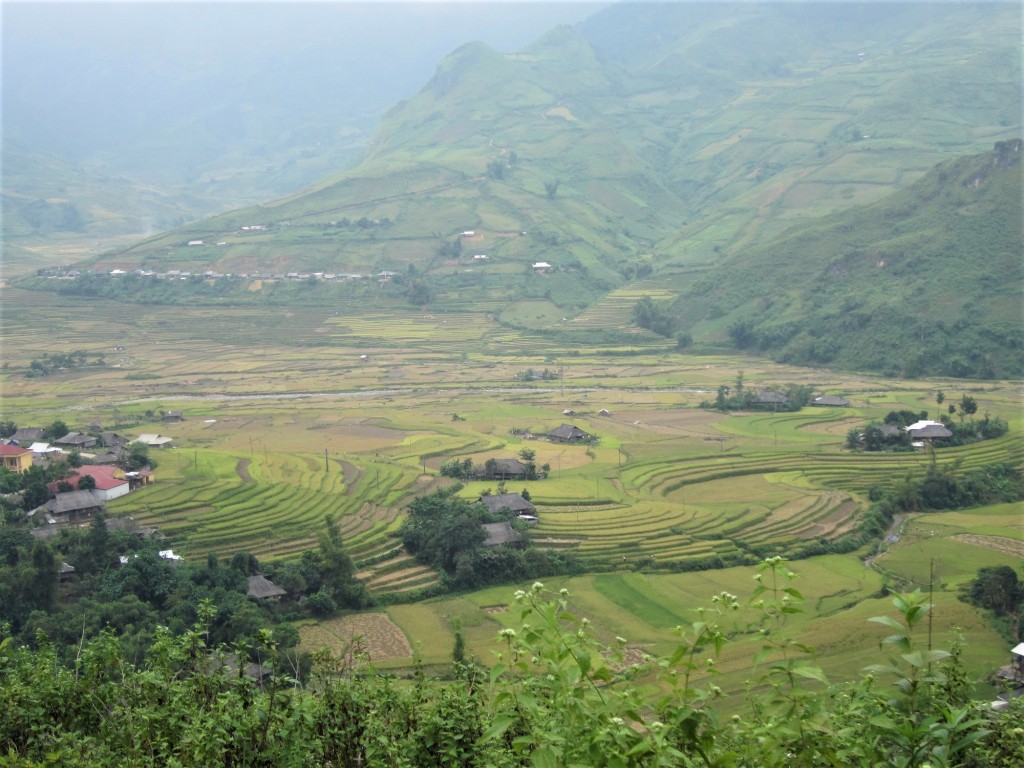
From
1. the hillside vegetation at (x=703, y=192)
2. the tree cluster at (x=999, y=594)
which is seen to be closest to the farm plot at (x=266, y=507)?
the tree cluster at (x=999, y=594)

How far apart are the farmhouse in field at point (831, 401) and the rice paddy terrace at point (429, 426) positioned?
2.74 ft

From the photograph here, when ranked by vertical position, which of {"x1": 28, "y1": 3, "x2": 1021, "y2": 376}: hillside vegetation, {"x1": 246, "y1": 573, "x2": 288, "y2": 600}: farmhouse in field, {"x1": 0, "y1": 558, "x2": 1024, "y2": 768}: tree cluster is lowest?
{"x1": 246, "y1": 573, "x2": 288, "y2": 600}: farmhouse in field

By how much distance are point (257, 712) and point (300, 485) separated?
78.5 ft

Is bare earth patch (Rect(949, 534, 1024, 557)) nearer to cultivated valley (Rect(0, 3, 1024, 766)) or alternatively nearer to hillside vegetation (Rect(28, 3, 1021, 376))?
cultivated valley (Rect(0, 3, 1024, 766))

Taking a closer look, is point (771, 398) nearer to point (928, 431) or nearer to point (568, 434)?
point (928, 431)

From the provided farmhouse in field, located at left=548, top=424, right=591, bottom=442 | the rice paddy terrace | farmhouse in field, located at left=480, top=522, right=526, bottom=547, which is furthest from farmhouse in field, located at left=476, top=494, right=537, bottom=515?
farmhouse in field, located at left=548, top=424, right=591, bottom=442

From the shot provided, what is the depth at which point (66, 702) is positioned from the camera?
7574mm

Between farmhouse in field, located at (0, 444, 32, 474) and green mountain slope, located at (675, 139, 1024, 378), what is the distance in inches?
1493

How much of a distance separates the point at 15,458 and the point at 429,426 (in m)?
15.3

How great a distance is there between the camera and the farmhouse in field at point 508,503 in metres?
27.2

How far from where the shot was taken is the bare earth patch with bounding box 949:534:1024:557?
81.9 feet

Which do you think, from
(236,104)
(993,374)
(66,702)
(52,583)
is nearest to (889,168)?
(993,374)

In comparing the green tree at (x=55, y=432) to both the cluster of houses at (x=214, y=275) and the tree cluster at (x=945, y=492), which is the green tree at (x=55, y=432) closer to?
the tree cluster at (x=945, y=492)

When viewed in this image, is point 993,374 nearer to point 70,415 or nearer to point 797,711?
point 70,415
